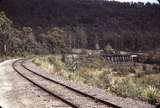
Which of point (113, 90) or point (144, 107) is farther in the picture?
point (113, 90)

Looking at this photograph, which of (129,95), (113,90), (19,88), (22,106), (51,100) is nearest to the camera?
(22,106)

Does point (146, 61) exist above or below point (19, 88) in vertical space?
below

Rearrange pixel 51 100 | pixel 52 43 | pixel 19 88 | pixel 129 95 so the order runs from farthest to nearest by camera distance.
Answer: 1. pixel 52 43
2. pixel 19 88
3. pixel 129 95
4. pixel 51 100

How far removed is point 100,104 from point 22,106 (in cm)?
294

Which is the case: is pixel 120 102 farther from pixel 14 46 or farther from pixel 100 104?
pixel 14 46

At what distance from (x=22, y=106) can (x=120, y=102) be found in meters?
3.71

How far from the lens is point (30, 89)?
65.9ft

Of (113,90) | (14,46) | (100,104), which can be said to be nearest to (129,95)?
(113,90)

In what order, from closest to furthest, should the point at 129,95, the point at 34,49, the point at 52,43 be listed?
the point at 129,95, the point at 34,49, the point at 52,43

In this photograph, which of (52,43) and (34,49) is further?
(52,43)

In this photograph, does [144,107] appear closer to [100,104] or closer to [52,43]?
[100,104]

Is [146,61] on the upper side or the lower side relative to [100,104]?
lower

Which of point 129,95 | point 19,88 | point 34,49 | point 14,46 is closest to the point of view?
point 129,95

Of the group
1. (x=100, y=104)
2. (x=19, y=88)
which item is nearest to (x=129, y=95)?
(x=100, y=104)
